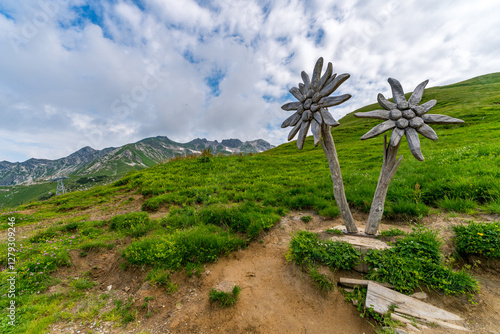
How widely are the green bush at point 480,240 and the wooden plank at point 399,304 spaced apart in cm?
184

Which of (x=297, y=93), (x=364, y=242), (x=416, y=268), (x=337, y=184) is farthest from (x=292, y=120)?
(x=416, y=268)

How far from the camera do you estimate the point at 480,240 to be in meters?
4.25

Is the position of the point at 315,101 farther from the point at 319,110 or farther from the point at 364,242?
the point at 364,242

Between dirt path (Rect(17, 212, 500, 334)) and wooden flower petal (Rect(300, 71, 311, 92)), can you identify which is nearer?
dirt path (Rect(17, 212, 500, 334))

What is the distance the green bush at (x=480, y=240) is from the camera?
4.10 meters

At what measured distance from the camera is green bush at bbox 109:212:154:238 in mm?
7188

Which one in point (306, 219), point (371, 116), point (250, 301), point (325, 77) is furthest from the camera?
point (306, 219)

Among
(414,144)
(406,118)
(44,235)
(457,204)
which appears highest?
(406,118)

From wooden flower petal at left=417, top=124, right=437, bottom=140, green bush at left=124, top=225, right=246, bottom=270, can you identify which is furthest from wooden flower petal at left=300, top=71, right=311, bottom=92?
green bush at left=124, top=225, right=246, bottom=270

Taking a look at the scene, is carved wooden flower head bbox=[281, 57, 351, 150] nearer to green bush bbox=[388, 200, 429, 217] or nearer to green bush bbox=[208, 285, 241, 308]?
green bush bbox=[208, 285, 241, 308]

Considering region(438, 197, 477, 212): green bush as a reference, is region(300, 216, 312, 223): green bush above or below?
below

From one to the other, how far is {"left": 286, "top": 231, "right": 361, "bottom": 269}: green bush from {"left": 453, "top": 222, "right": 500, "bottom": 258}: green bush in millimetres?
2411

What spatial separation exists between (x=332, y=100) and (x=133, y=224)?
8.74m

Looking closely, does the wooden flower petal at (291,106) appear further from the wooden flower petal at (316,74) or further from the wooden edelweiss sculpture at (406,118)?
the wooden edelweiss sculpture at (406,118)
